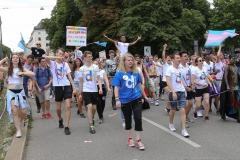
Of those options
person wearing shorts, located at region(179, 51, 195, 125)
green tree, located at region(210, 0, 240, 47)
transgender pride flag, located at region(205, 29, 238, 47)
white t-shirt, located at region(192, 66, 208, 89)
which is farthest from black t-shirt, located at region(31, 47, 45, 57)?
green tree, located at region(210, 0, 240, 47)

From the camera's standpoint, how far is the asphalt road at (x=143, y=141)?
5.34 metres

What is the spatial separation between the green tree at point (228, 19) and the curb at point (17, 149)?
106ft

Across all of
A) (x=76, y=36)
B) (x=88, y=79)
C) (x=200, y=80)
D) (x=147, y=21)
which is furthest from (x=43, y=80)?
(x=147, y=21)

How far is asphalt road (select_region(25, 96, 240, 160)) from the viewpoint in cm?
534

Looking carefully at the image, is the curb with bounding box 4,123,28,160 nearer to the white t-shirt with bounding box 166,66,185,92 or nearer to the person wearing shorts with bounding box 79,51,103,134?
the person wearing shorts with bounding box 79,51,103,134

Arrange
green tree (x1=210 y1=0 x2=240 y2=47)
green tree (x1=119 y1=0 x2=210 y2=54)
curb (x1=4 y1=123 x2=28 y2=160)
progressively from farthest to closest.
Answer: green tree (x1=210 y1=0 x2=240 y2=47) → green tree (x1=119 y1=0 x2=210 y2=54) → curb (x1=4 y1=123 x2=28 y2=160)

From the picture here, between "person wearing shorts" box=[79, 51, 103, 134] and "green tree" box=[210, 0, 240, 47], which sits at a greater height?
"green tree" box=[210, 0, 240, 47]

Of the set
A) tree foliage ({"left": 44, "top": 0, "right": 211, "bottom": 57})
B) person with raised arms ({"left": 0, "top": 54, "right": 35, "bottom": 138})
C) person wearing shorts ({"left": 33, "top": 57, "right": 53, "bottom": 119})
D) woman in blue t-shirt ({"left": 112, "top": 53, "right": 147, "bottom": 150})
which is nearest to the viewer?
woman in blue t-shirt ({"left": 112, "top": 53, "right": 147, "bottom": 150})

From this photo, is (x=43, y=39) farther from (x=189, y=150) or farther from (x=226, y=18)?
(x=189, y=150)

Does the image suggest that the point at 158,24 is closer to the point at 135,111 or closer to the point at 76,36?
the point at 76,36

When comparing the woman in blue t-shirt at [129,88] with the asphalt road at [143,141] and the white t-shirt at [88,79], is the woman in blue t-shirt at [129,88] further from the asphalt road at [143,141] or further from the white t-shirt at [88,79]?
the white t-shirt at [88,79]

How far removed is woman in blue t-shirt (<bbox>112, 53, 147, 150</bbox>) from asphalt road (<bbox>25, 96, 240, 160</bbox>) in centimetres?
51

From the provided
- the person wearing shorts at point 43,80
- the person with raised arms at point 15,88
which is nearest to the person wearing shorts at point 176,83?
the person with raised arms at point 15,88

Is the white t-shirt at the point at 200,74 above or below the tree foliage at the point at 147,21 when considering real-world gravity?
below
